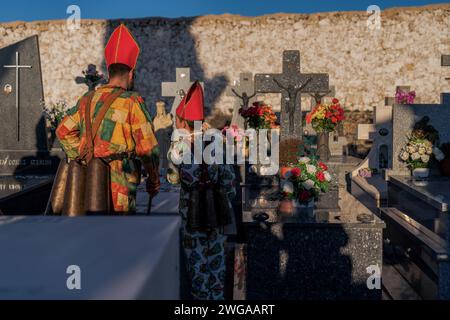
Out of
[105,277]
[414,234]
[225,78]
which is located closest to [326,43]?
[225,78]

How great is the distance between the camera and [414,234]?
4.30 metres

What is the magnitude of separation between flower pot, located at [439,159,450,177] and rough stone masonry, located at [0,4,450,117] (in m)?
12.0

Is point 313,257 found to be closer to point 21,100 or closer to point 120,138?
point 120,138

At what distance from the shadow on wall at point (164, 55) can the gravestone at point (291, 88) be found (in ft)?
38.4

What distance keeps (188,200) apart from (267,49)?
52.1 feet

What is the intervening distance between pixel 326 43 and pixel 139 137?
16.6 meters

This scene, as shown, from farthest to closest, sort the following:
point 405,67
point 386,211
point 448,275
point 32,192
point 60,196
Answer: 1. point 405,67
2. point 386,211
3. point 32,192
4. point 448,275
5. point 60,196

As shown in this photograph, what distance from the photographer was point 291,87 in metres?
6.84

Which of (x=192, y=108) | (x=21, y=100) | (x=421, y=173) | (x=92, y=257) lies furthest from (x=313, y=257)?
(x=21, y=100)

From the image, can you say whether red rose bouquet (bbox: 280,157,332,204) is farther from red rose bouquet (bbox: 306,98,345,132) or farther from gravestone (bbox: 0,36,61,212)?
gravestone (bbox: 0,36,61,212)

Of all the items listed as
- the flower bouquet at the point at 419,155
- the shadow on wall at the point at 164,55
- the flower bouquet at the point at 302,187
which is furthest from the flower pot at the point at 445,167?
the shadow on wall at the point at 164,55

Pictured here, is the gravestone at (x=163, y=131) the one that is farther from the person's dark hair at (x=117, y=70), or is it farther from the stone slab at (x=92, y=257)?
the stone slab at (x=92, y=257)

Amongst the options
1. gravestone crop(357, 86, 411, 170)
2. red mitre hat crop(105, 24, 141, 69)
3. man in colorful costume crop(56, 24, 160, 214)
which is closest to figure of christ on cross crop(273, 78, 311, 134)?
gravestone crop(357, 86, 411, 170)
